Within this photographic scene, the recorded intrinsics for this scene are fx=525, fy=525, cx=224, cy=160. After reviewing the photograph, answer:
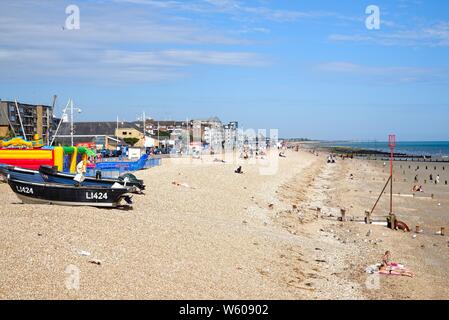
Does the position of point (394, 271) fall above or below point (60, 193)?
below

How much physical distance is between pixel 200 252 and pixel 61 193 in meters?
6.06

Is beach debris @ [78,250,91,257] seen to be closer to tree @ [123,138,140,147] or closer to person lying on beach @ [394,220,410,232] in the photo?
person lying on beach @ [394,220,410,232]

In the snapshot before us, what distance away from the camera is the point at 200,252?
1512 cm

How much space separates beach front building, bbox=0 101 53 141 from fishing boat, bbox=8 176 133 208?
6210 cm

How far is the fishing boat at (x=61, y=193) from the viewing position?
18.2 meters

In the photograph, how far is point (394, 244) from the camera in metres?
21.3

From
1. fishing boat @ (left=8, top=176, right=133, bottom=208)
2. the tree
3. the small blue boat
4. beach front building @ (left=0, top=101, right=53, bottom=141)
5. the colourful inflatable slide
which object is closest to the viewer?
fishing boat @ (left=8, top=176, right=133, bottom=208)

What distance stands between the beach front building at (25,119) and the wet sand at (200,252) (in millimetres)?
61473

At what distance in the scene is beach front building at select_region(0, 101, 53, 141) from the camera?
83125mm

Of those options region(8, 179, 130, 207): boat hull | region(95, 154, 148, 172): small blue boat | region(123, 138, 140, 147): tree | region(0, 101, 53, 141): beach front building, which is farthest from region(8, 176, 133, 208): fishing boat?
region(123, 138, 140, 147): tree

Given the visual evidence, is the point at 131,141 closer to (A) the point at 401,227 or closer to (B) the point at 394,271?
(A) the point at 401,227

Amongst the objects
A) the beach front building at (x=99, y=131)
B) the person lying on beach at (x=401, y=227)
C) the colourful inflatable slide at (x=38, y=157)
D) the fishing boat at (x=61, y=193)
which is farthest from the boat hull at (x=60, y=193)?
the beach front building at (x=99, y=131)

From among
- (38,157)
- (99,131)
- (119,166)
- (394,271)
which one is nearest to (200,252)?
(394,271)
